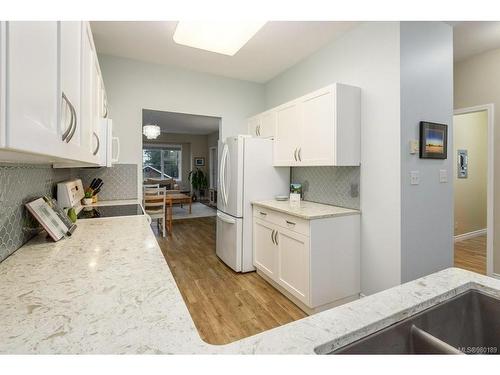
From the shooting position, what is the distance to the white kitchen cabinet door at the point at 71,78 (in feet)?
2.43

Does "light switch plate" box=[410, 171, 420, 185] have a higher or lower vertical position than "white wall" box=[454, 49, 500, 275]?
lower

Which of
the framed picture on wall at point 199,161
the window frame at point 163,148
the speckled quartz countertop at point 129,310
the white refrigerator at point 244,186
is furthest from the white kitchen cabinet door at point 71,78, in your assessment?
the framed picture on wall at point 199,161

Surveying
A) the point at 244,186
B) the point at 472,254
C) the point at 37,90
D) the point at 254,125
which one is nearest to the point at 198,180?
the point at 254,125

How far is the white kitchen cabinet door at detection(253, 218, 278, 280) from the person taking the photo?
8.75ft

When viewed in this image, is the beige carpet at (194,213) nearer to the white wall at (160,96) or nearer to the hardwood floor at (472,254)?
the white wall at (160,96)

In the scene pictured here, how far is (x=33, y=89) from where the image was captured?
51cm

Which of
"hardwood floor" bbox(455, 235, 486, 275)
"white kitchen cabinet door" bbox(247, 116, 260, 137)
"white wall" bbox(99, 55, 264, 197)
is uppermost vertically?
"white wall" bbox(99, 55, 264, 197)

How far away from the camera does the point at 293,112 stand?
279 centimetres

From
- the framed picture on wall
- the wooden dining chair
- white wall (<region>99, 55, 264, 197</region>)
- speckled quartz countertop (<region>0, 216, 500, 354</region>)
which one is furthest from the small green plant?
speckled quartz countertop (<region>0, 216, 500, 354</region>)

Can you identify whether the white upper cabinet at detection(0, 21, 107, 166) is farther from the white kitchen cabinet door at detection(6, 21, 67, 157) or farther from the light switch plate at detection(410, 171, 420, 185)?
the light switch plate at detection(410, 171, 420, 185)

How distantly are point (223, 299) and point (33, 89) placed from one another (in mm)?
2316

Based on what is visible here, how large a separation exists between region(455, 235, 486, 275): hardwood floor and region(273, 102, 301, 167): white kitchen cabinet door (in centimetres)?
260

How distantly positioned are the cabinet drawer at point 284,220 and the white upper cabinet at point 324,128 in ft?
1.93
